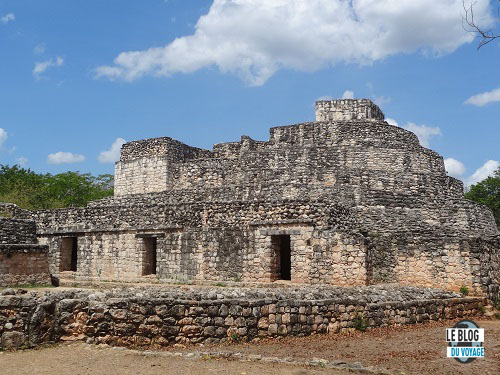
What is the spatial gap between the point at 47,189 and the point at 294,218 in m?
31.7

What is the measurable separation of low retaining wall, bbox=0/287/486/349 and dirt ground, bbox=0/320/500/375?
0.21 m

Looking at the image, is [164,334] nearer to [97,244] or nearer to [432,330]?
[432,330]

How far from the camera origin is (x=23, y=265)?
51.5 ft

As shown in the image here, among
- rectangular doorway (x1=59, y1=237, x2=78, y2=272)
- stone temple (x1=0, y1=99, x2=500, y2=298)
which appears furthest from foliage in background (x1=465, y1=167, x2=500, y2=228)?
rectangular doorway (x1=59, y1=237, x2=78, y2=272)

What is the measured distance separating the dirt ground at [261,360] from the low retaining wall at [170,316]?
0.21 meters

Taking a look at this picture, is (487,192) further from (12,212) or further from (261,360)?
(261,360)

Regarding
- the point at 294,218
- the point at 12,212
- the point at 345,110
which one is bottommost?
the point at 294,218

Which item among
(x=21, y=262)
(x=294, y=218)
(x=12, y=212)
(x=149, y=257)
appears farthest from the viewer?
(x=12, y=212)

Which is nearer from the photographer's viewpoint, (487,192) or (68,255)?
(68,255)

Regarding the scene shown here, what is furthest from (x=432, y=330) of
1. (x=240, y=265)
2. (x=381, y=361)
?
(x=240, y=265)

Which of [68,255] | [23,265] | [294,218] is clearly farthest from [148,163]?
[294,218]

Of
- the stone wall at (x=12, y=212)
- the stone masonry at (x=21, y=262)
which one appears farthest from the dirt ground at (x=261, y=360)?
the stone wall at (x=12, y=212)

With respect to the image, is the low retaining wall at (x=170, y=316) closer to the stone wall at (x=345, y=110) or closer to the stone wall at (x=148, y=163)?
the stone wall at (x=148, y=163)

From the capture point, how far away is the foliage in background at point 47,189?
36.5m
